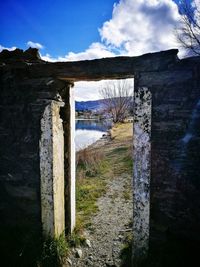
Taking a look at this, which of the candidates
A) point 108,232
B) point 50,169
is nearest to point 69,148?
point 50,169

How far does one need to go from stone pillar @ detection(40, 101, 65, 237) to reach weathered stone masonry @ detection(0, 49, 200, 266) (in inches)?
0.6

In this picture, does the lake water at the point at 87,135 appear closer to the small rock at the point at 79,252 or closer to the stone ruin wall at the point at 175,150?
the small rock at the point at 79,252

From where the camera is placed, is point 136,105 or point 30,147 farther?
point 30,147

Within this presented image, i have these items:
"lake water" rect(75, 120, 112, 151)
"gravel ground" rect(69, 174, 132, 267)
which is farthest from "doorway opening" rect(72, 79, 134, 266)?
"lake water" rect(75, 120, 112, 151)

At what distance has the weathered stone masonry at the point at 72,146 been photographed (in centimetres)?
269

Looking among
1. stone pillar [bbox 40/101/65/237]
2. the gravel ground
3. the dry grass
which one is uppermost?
stone pillar [bbox 40/101/65/237]

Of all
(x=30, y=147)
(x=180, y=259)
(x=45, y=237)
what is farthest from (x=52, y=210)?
(x=180, y=259)

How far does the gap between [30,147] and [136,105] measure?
1.77m

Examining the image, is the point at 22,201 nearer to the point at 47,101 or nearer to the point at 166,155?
the point at 47,101

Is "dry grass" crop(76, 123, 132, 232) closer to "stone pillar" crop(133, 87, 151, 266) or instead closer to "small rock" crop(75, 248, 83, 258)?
"small rock" crop(75, 248, 83, 258)

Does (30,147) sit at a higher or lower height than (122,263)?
higher

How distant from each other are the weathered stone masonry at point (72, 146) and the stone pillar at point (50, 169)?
0.02 m

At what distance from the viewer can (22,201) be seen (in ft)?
11.5

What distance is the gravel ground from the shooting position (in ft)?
11.5
